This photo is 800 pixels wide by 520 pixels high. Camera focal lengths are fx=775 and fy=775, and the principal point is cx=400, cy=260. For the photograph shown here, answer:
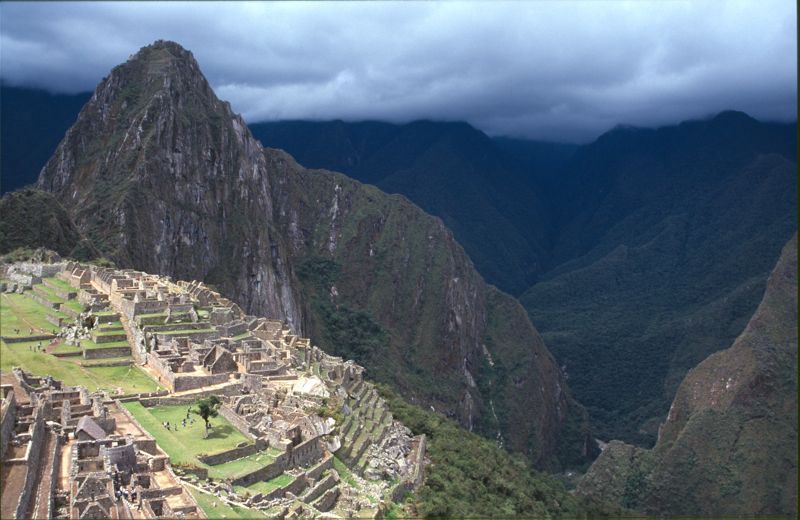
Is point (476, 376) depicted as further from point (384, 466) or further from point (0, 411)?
point (0, 411)

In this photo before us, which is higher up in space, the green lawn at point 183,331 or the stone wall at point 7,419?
the stone wall at point 7,419

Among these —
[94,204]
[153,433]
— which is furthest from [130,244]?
[153,433]

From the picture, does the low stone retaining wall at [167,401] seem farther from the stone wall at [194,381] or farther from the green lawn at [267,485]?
the green lawn at [267,485]

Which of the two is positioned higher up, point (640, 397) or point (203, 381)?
point (203, 381)

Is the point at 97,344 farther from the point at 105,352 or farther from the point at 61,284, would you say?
the point at 61,284

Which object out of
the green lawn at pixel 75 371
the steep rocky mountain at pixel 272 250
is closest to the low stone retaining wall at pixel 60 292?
the green lawn at pixel 75 371

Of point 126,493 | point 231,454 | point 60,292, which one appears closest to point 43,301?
point 60,292

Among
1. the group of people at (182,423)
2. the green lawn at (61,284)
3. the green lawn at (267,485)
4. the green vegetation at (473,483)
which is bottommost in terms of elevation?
the green vegetation at (473,483)
